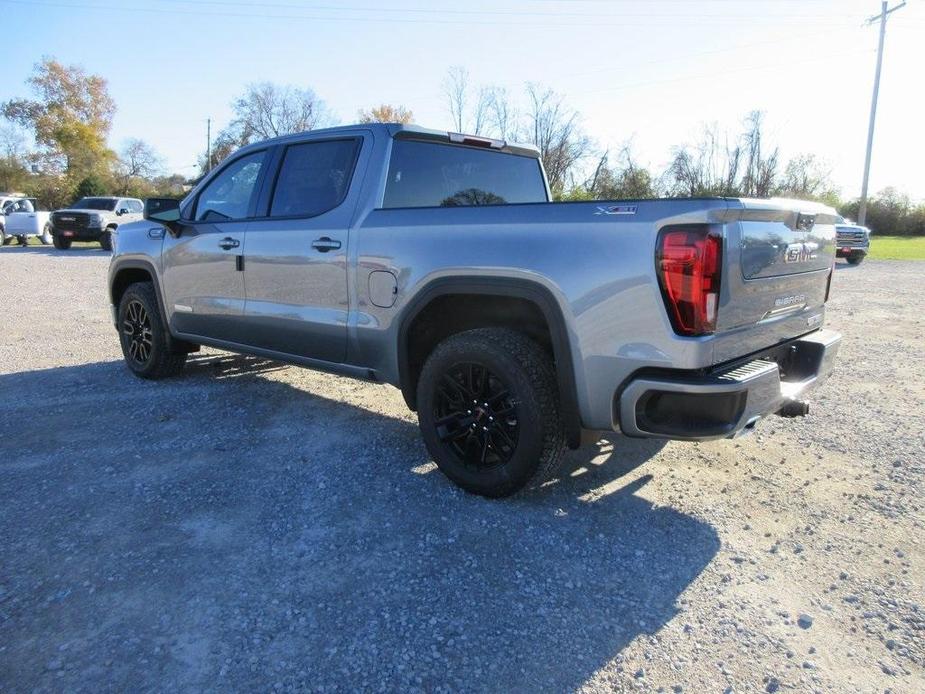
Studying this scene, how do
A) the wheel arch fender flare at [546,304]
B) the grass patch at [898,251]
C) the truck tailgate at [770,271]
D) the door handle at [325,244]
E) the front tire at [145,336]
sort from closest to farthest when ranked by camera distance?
the truck tailgate at [770,271] < the wheel arch fender flare at [546,304] < the door handle at [325,244] < the front tire at [145,336] < the grass patch at [898,251]

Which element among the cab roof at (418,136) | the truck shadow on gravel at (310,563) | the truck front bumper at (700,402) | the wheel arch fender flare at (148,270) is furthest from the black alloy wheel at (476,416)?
the wheel arch fender flare at (148,270)

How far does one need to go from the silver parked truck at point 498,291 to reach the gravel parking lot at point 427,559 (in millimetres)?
514

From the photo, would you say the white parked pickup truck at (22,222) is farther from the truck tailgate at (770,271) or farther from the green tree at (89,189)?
the truck tailgate at (770,271)

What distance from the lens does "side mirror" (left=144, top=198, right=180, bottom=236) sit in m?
5.18

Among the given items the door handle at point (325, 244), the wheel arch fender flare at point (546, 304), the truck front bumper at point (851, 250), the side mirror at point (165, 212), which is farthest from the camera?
the truck front bumper at point (851, 250)

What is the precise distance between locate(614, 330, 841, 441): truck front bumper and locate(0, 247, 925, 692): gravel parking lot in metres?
0.60

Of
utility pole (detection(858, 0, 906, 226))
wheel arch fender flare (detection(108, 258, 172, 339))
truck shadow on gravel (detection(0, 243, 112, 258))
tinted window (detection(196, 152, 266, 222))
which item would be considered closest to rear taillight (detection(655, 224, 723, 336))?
tinted window (detection(196, 152, 266, 222))

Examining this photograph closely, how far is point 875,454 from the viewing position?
4.27 metres

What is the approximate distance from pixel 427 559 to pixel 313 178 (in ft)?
8.58

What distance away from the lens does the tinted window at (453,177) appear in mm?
4137

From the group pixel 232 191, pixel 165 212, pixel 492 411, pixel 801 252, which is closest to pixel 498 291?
pixel 492 411

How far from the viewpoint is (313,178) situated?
173 inches

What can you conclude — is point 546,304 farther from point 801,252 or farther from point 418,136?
point 418,136

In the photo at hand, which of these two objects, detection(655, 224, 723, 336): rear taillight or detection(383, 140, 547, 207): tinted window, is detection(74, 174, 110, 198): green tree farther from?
detection(655, 224, 723, 336): rear taillight
